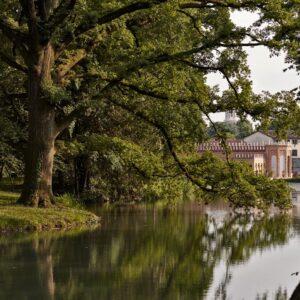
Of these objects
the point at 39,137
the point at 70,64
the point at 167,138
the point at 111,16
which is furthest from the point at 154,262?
the point at 70,64

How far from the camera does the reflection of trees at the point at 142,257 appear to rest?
11656 mm

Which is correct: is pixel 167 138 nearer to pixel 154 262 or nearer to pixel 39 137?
pixel 39 137

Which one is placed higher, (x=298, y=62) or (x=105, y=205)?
(x=298, y=62)

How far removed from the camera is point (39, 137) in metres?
22.2

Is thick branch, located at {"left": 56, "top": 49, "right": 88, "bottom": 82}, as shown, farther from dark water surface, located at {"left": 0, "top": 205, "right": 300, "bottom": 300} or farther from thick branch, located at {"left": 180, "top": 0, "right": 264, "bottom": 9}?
dark water surface, located at {"left": 0, "top": 205, "right": 300, "bottom": 300}

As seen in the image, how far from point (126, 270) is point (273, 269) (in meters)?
2.91

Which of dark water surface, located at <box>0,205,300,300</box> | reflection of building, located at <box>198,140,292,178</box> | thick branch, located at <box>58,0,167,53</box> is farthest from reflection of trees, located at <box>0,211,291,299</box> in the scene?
reflection of building, located at <box>198,140,292,178</box>

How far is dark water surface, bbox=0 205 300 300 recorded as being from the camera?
11.5 meters

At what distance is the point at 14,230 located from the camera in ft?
62.8

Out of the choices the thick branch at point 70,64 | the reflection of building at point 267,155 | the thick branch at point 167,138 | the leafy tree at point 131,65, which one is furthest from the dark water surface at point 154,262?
the reflection of building at point 267,155

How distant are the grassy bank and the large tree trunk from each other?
0.67 m

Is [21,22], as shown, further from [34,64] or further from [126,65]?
[126,65]

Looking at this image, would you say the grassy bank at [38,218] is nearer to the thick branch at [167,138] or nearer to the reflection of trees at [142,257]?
the reflection of trees at [142,257]

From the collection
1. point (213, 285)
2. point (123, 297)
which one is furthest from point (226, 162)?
point (123, 297)
